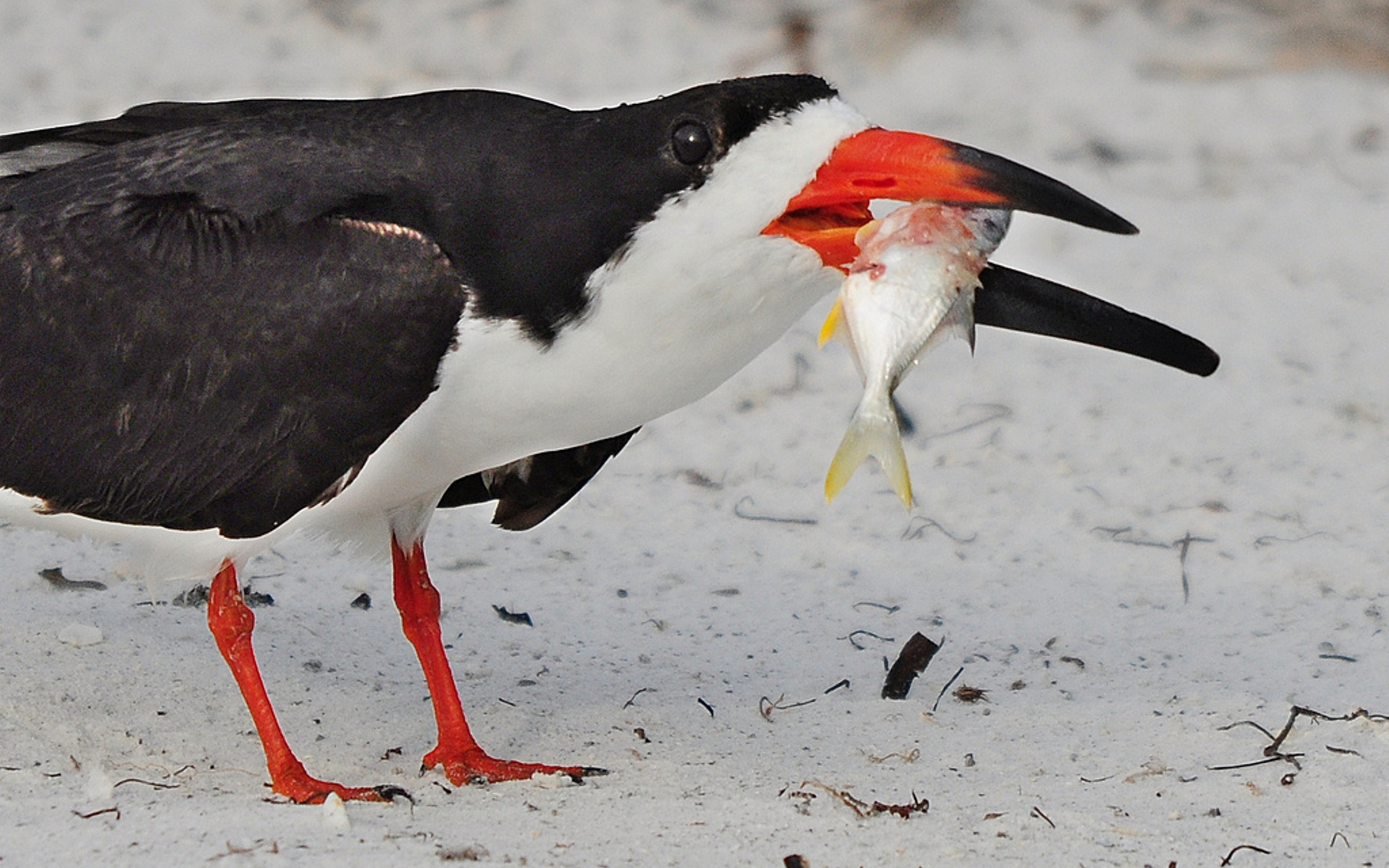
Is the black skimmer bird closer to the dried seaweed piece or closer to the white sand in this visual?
the white sand

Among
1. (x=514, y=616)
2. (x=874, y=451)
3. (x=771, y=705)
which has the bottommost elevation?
(x=771, y=705)

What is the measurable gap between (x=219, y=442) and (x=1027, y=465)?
122 inches

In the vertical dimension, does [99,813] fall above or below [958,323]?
below

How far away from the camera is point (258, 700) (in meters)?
3.90

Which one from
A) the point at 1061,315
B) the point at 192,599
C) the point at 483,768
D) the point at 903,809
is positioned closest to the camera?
the point at 1061,315

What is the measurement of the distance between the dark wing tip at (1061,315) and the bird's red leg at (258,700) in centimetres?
149

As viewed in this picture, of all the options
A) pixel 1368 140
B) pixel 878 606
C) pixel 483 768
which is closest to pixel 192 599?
pixel 483 768

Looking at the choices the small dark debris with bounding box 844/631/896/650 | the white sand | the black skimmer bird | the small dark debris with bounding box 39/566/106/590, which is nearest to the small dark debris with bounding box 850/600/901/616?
the white sand

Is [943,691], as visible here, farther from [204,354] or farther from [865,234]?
[204,354]

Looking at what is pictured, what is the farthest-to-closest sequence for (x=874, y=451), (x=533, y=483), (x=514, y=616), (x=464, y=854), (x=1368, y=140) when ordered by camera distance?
(x=1368, y=140)
(x=514, y=616)
(x=533, y=483)
(x=464, y=854)
(x=874, y=451)

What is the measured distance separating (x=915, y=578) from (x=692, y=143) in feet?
7.72

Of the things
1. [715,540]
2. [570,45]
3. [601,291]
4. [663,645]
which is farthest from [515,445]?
[570,45]

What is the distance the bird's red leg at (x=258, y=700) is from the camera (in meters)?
3.78

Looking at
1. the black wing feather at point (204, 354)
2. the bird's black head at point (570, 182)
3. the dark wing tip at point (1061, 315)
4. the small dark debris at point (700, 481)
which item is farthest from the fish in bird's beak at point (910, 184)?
the small dark debris at point (700, 481)
